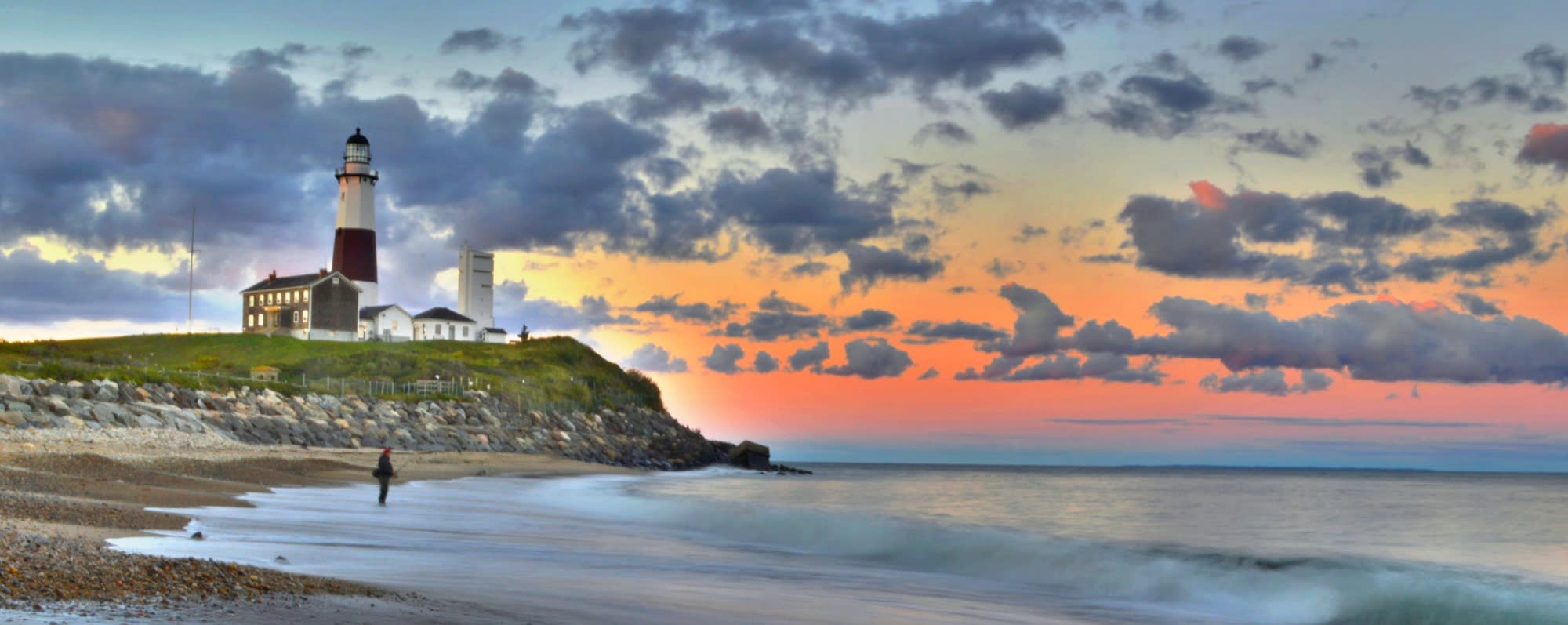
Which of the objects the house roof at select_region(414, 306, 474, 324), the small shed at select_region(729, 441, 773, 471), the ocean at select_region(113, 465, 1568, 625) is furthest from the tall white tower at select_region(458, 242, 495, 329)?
the ocean at select_region(113, 465, 1568, 625)

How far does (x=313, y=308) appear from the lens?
73312 mm

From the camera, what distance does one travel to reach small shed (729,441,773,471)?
236ft

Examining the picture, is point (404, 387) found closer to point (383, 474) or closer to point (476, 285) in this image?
point (476, 285)

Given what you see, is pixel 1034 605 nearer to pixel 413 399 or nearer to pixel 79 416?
pixel 79 416

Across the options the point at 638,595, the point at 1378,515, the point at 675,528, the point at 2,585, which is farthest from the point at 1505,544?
the point at 2,585

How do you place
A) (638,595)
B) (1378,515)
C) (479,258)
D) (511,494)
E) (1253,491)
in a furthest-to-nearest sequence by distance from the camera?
(479,258), (1253,491), (1378,515), (511,494), (638,595)

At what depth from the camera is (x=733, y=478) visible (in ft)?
182

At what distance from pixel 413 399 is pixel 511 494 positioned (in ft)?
91.0

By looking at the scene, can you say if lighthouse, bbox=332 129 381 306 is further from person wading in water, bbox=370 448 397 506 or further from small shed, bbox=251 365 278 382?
person wading in water, bbox=370 448 397 506

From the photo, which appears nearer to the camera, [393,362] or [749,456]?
[393,362]

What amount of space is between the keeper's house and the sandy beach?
48.1 meters

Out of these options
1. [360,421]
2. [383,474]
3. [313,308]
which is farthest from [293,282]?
[383,474]

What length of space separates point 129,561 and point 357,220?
72367 millimetres

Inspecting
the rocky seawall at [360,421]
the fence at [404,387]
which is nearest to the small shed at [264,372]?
the fence at [404,387]
